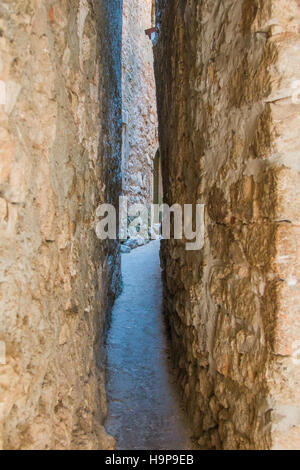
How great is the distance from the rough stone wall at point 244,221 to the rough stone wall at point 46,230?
1.79 ft

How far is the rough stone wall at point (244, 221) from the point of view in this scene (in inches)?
41.8

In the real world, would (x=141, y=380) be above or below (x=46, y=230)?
below

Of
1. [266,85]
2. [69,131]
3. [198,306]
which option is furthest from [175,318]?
[266,85]

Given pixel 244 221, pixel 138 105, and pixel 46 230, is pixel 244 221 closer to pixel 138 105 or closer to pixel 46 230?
pixel 46 230

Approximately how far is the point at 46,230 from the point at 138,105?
599 centimetres

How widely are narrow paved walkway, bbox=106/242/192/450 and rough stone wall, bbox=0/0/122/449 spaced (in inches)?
9.8

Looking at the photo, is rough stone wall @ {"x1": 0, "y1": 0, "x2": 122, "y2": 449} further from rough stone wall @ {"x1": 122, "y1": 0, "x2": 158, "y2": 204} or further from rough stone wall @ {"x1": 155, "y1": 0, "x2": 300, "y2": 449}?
rough stone wall @ {"x1": 122, "y1": 0, "x2": 158, "y2": 204}

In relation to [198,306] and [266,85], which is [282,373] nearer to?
[198,306]

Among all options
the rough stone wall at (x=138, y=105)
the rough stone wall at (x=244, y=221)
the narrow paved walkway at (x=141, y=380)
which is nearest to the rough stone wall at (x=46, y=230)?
the narrow paved walkway at (x=141, y=380)

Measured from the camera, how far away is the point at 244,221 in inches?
48.9

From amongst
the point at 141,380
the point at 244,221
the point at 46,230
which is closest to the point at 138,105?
the point at 141,380

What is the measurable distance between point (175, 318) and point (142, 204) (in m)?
4.40

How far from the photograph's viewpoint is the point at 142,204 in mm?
6609

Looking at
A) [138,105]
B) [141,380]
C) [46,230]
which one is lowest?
[141,380]
